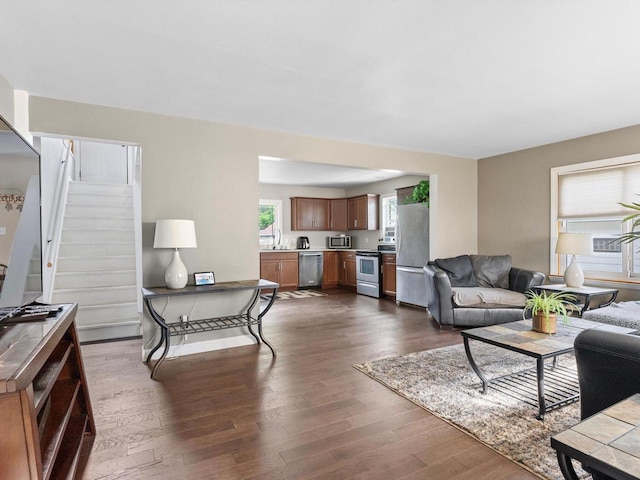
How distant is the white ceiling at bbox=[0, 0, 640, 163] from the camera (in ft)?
6.41

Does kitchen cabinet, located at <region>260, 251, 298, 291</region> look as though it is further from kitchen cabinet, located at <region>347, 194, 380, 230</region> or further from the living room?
the living room

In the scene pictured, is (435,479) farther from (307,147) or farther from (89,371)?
(307,147)

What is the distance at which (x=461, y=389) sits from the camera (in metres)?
2.68

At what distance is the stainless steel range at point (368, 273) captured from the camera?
680 centimetres

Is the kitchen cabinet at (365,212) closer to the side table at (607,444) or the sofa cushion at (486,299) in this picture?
the sofa cushion at (486,299)

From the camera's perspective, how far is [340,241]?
866 cm

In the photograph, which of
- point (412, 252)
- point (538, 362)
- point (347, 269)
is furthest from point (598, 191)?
point (347, 269)

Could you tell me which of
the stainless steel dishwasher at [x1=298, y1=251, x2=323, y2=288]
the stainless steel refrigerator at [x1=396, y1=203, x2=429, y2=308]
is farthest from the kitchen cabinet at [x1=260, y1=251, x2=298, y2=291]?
the stainless steel refrigerator at [x1=396, y1=203, x2=429, y2=308]

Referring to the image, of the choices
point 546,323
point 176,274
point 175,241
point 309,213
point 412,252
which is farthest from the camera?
point 309,213

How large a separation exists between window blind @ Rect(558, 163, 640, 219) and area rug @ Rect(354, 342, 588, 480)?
79.9 inches

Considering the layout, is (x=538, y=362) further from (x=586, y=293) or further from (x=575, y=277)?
(x=575, y=277)

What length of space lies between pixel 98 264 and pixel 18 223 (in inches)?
126

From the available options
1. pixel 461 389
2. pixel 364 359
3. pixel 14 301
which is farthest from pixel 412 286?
pixel 14 301

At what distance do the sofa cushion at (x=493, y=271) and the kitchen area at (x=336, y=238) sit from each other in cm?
172
